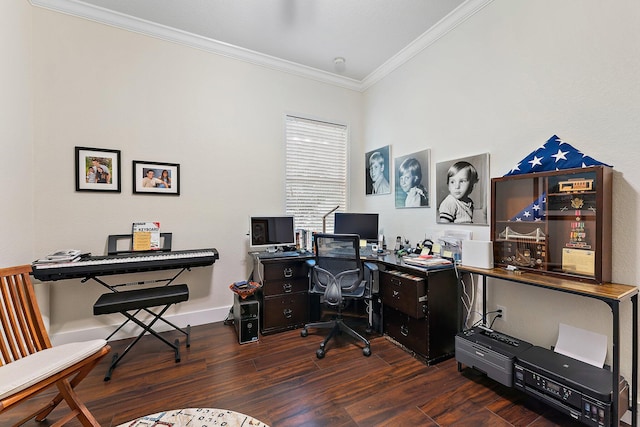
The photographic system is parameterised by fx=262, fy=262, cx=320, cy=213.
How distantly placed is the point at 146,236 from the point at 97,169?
80cm

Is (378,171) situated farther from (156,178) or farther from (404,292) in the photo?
(156,178)

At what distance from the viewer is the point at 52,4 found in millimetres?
2414

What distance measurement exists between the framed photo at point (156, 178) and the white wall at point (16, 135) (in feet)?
2.56

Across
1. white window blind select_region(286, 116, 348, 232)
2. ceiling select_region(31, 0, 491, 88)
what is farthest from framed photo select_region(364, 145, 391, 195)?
ceiling select_region(31, 0, 491, 88)

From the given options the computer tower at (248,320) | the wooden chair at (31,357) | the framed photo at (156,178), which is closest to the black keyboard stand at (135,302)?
the wooden chair at (31,357)

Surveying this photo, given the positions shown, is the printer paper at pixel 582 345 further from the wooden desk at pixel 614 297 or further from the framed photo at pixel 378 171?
the framed photo at pixel 378 171

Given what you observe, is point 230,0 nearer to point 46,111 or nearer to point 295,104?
point 295,104

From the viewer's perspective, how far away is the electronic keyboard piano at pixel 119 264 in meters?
2.06

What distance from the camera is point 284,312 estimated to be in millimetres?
2854

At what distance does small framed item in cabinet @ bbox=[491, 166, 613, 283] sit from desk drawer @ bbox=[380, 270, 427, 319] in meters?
0.67

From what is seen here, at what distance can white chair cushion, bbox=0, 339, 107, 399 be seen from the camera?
47.4 inches

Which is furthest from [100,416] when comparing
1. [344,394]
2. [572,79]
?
[572,79]

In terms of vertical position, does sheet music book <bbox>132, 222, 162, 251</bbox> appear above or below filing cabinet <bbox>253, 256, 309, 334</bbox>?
above

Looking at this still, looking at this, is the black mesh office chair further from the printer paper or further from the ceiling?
the ceiling
